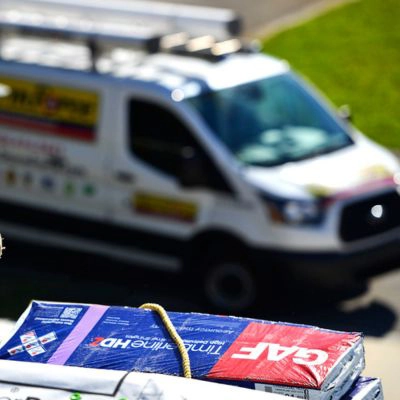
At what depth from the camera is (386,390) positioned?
26.3 feet

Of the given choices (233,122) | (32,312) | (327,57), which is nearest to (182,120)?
(233,122)

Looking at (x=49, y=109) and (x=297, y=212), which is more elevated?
(x=49, y=109)

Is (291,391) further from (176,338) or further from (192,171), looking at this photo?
(192,171)

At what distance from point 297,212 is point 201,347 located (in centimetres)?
540

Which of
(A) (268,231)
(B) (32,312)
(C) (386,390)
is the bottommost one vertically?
(C) (386,390)

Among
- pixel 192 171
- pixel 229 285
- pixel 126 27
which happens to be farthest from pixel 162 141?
pixel 126 27

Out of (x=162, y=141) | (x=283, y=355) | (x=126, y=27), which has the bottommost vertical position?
(x=162, y=141)

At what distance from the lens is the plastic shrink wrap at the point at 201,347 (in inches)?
146

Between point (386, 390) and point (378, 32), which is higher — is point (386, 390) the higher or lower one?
the lower one

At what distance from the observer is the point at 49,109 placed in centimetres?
1006

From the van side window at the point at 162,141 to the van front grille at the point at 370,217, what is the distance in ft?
3.35

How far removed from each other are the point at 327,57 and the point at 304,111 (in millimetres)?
7301

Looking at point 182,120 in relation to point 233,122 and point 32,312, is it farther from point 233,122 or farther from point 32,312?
point 32,312

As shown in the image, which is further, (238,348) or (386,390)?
(386,390)
